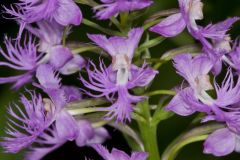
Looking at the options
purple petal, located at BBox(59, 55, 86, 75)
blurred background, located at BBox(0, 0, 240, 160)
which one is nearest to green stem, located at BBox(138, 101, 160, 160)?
purple petal, located at BBox(59, 55, 86, 75)

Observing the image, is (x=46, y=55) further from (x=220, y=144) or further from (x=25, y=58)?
(x=220, y=144)

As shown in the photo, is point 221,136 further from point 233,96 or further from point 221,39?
point 221,39

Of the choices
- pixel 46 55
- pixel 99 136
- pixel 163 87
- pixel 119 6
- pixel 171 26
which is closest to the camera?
pixel 119 6

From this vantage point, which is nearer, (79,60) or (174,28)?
(174,28)

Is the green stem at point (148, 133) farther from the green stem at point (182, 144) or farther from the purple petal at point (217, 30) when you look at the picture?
the purple petal at point (217, 30)

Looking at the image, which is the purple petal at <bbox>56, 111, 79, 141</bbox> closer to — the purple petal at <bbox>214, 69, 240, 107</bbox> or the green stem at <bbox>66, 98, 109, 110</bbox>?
the green stem at <bbox>66, 98, 109, 110</bbox>

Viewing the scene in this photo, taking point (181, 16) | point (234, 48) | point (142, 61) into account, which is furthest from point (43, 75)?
point (234, 48)

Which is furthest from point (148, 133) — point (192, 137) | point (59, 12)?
point (59, 12)
